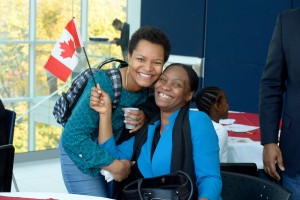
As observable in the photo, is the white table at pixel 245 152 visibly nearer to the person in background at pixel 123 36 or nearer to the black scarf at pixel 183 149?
the black scarf at pixel 183 149

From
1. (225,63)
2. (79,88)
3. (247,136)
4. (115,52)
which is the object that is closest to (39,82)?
(115,52)

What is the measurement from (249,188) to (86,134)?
2.27 feet

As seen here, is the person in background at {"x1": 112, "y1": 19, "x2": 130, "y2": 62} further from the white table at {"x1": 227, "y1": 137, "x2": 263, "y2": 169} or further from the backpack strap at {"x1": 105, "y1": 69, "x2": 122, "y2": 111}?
the backpack strap at {"x1": 105, "y1": 69, "x2": 122, "y2": 111}

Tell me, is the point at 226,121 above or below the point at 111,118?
below

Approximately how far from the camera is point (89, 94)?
2.25 m

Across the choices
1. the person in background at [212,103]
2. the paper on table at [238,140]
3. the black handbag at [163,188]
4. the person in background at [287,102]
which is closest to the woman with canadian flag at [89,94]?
the black handbag at [163,188]

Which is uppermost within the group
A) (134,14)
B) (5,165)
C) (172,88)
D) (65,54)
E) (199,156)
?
(134,14)

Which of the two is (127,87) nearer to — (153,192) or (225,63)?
(153,192)

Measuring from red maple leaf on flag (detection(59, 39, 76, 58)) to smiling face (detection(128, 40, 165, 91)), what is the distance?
0.23 meters

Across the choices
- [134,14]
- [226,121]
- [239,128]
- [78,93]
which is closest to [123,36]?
[134,14]

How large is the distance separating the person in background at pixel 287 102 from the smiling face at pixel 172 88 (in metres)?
0.32

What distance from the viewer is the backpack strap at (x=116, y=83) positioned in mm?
2291

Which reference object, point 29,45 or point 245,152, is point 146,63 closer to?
point 245,152

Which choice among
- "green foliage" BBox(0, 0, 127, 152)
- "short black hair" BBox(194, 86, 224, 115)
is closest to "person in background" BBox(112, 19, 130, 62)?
"green foliage" BBox(0, 0, 127, 152)
